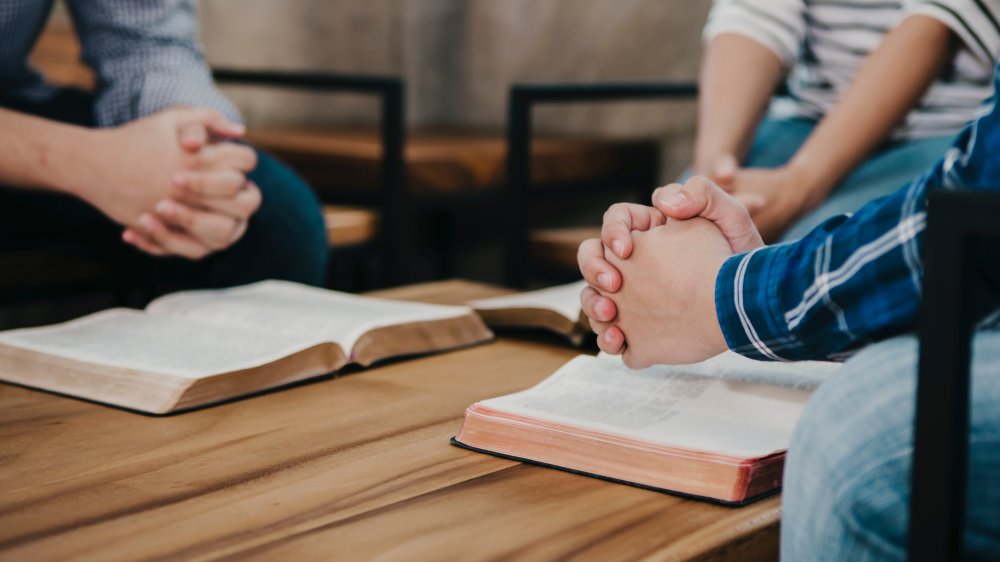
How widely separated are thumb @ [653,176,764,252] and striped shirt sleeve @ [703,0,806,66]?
2.55 ft

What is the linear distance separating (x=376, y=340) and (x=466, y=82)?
235 centimetres

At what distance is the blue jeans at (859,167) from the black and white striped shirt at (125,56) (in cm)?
75

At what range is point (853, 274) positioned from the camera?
54 centimetres

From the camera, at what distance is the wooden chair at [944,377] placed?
421 millimetres

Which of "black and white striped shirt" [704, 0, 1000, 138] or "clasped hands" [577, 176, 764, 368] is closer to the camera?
"clasped hands" [577, 176, 764, 368]

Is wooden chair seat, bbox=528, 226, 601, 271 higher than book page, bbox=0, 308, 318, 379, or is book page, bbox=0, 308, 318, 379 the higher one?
book page, bbox=0, 308, 318, 379

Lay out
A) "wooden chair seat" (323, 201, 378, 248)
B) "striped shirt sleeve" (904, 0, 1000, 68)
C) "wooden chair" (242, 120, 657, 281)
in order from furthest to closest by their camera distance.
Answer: "wooden chair" (242, 120, 657, 281)
"wooden chair seat" (323, 201, 378, 248)
"striped shirt sleeve" (904, 0, 1000, 68)

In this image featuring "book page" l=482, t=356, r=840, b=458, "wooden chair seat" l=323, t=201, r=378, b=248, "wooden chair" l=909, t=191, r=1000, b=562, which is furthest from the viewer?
"wooden chair seat" l=323, t=201, r=378, b=248

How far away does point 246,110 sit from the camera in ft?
9.15

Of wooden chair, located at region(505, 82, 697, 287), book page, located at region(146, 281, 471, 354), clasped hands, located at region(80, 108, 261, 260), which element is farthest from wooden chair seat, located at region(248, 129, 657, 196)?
book page, located at region(146, 281, 471, 354)

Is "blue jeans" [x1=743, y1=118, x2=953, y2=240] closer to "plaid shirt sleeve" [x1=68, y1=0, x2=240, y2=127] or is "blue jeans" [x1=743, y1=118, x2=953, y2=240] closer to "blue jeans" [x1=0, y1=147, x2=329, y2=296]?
"blue jeans" [x1=0, y1=147, x2=329, y2=296]

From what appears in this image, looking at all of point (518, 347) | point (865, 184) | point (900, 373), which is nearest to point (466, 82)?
point (865, 184)

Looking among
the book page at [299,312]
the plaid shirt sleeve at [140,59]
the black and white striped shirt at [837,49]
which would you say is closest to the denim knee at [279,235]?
the plaid shirt sleeve at [140,59]

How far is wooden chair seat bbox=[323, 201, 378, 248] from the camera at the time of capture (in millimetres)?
1850
